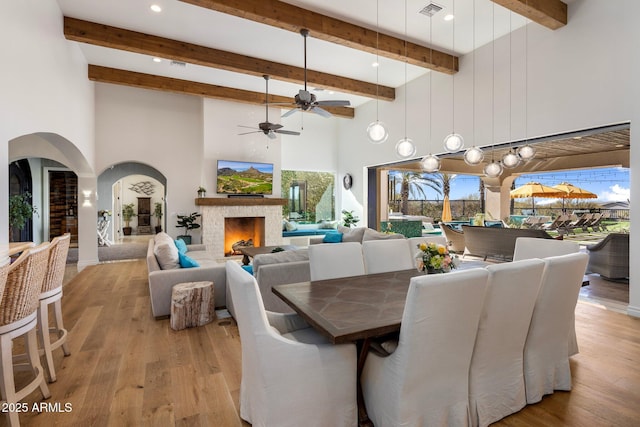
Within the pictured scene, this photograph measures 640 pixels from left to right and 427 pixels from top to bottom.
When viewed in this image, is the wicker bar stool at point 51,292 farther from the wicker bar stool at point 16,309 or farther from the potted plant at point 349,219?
the potted plant at point 349,219

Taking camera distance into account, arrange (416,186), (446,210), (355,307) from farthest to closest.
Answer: (416,186), (446,210), (355,307)

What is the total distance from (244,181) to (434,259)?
20.1 ft

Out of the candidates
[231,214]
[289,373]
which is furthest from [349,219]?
[289,373]

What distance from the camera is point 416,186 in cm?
1429

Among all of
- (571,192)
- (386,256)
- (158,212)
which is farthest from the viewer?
(158,212)

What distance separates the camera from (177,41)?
507cm

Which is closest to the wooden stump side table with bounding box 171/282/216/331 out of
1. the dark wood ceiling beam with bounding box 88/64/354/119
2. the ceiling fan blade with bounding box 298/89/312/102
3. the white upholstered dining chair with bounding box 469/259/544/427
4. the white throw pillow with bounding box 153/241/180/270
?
the white throw pillow with bounding box 153/241/180/270

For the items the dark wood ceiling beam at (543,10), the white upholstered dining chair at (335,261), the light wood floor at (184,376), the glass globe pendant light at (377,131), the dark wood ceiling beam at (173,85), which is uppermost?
the dark wood ceiling beam at (173,85)

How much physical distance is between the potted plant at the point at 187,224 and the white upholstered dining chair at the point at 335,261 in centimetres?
549

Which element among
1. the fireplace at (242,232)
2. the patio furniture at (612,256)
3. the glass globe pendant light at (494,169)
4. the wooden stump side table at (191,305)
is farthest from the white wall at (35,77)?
the patio furniture at (612,256)

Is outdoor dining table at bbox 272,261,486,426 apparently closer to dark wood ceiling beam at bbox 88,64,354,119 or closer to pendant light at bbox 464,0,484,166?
pendant light at bbox 464,0,484,166

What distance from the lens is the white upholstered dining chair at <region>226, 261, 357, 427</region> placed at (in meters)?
1.57

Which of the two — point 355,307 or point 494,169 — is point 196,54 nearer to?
point 494,169

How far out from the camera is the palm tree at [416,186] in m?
13.8
